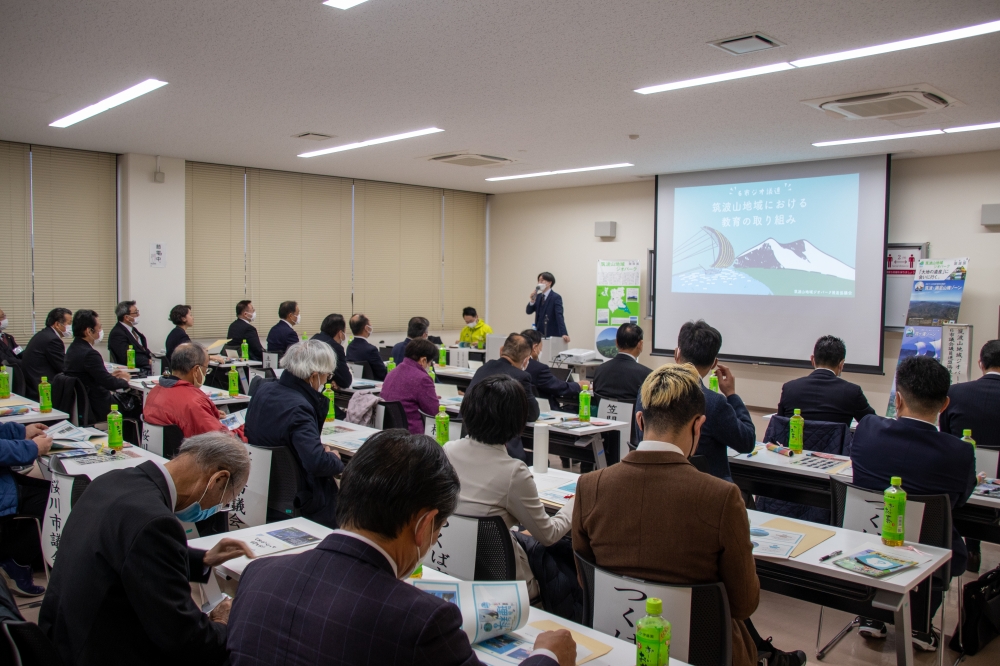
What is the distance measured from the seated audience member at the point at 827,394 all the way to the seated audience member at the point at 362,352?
13.3ft

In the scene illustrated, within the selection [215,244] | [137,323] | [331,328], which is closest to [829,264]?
[331,328]

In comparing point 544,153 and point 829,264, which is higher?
point 544,153

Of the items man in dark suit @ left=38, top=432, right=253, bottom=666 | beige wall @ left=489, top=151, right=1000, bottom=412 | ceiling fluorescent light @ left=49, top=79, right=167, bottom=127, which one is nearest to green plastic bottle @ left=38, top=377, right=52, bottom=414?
ceiling fluorescent light @ left=49, top=79, right=167, bottom=127

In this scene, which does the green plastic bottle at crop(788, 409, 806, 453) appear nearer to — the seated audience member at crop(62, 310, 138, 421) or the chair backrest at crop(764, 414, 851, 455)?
the chair backrest at crop(764, 414, 851, 455)

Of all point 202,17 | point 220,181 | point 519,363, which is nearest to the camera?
point 202,17

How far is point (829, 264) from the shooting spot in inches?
334

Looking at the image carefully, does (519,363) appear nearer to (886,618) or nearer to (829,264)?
(886,618)

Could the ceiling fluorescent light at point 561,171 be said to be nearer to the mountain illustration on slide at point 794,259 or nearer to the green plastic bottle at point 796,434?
the mountain illustration on slide at point 794,259

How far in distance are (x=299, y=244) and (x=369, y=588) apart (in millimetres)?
9521

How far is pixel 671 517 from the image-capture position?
1942 millimetres

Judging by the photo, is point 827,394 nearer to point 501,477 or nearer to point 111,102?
point 501,477

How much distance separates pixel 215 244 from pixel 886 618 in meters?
8.97

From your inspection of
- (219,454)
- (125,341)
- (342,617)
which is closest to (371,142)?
(125,341)

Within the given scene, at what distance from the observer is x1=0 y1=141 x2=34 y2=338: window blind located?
801 centimetres
